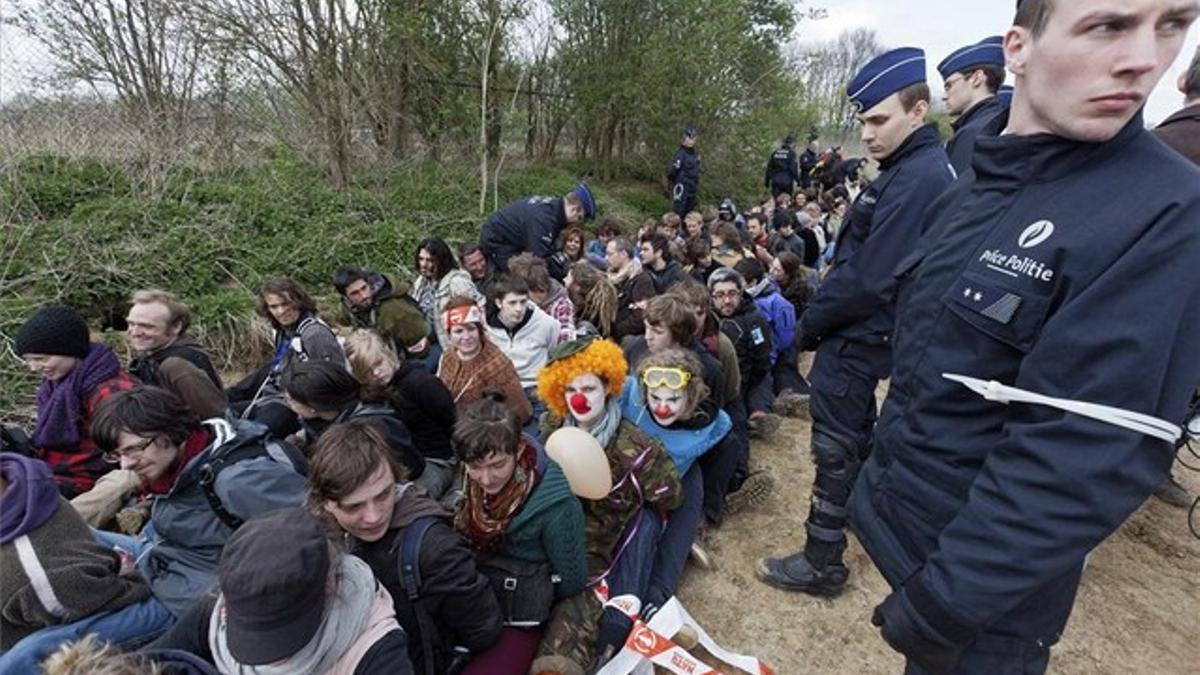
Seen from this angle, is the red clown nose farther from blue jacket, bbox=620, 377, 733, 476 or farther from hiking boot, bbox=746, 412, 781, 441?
hiking boot, bbox=746, 412, 781, 441

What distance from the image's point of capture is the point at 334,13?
24.8ft

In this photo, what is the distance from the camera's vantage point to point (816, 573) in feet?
9.12

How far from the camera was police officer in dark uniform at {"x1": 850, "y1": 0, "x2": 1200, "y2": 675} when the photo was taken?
2.82 ft

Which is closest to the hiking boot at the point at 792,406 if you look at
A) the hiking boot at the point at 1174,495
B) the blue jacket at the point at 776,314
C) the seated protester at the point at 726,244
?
the blue jacket at the point at 776,314

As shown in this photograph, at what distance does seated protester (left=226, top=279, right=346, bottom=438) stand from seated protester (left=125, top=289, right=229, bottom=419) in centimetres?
32

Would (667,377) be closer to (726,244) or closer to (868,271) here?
(868,271)

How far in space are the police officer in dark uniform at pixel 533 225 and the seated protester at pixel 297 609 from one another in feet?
14.8

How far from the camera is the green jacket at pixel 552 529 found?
2.07 m

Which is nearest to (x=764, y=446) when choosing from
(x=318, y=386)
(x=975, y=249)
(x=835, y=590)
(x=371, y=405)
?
(x=835, y=590)

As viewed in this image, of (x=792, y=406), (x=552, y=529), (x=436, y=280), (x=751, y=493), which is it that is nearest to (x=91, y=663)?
(x=552, y=529)

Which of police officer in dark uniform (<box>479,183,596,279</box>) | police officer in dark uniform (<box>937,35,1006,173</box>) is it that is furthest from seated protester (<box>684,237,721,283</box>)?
police officer in dark uniform (<box>937,35,1006,173</box>)

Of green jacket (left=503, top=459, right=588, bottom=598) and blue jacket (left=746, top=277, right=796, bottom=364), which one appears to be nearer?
green jacket (left=503, top=459, right=588, bottom=598)

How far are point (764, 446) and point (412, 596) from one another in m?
3.17

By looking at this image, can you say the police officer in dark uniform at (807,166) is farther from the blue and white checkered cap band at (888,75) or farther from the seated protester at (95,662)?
the seated protester at (95,662)
